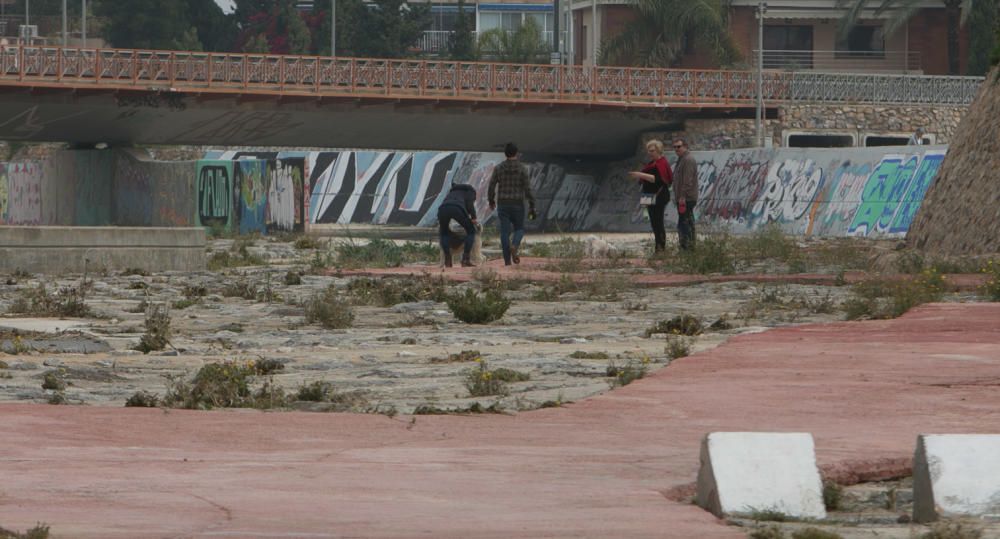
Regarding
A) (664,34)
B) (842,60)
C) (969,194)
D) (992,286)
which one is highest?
(664,34)

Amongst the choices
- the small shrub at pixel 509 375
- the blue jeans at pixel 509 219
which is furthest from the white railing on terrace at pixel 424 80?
the small shrub at pixel 509 375

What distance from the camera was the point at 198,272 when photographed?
27562 mm

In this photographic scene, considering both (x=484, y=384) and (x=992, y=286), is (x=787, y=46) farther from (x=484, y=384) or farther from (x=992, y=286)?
(x=484, y=384)

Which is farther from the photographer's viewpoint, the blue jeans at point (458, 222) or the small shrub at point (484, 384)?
the blue jeans at point (458, 222)

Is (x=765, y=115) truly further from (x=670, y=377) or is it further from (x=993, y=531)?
(x=993, y=531)

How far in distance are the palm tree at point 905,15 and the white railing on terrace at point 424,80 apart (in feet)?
47.5

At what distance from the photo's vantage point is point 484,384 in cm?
1094

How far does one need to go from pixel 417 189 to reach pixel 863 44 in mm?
28486

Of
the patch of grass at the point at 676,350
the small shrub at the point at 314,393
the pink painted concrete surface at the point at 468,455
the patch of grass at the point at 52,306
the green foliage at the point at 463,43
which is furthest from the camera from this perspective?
the green foliage at the point at 463,43

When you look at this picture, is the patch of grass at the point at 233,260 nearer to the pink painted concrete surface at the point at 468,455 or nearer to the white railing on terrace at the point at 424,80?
the white railing on terrace at the point at 424,80

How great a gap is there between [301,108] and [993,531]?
159 ft

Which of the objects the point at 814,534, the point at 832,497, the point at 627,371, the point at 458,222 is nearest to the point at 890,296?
the point at 627,371

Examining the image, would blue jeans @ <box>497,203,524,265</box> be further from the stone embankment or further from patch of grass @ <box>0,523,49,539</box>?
patch of grass @ <box>0,523,49,539</box>

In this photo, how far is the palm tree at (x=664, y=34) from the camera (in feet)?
260
